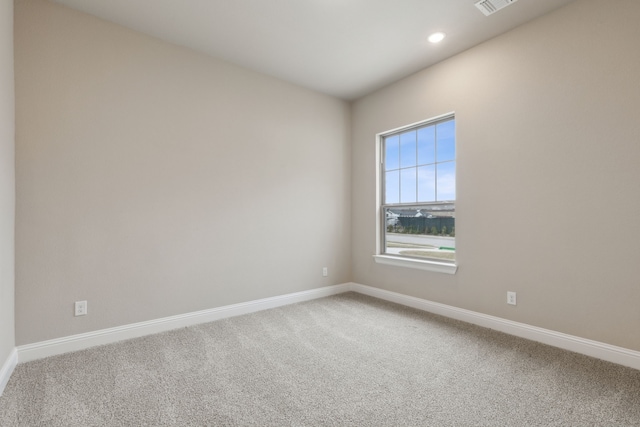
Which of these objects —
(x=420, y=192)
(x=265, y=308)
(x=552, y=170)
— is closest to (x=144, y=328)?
(x=265, y=308)

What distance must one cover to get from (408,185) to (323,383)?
2.55 meters

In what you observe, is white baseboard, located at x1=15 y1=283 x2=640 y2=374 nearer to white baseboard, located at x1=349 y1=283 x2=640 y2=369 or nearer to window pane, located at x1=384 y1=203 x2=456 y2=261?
white baseboard, located at x1=349 y1=283 x2=640 y2=369

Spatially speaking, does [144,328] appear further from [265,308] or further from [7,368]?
[265,308]

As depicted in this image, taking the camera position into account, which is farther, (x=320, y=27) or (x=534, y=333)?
(x=320, y=27)

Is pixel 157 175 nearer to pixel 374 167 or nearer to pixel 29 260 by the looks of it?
pixel 29 260

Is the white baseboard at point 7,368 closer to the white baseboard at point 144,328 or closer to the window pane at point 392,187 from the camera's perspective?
the white baseboard at point 144,328

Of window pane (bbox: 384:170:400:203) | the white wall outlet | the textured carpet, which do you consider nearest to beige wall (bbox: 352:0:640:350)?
the textured carpet

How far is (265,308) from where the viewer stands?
11.3ft

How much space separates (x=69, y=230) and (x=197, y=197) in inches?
40.4

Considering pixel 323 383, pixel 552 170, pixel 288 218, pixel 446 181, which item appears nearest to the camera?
pixel 323 383

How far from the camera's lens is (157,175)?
2766 millimetres

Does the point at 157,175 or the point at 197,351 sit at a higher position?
the point at 157,175

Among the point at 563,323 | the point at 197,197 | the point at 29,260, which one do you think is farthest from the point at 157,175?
the point at 563,323

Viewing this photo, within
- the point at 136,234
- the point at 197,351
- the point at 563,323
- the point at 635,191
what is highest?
the point at 635,191
